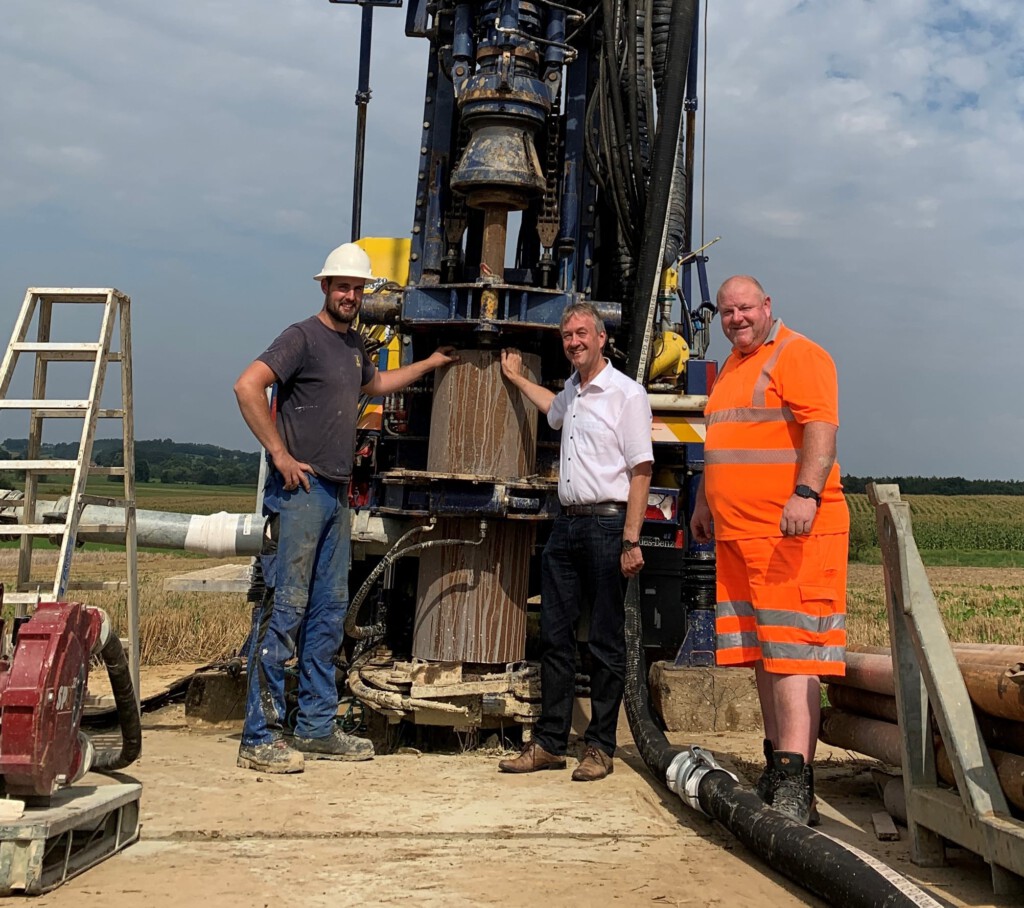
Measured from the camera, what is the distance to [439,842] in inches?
154

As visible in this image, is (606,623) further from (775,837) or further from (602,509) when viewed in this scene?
(775,837)

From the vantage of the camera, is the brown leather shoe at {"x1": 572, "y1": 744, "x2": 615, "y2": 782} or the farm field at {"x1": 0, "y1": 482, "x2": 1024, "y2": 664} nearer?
the brown leather shoe at {"x1": 572, "y1": 744, "x2": 615, "y2": 782}

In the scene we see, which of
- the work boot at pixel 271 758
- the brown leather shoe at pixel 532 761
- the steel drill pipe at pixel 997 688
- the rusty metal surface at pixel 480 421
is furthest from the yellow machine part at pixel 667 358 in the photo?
the steel drill pipe at pixel 997 688

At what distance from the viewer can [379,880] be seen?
3494 millimetres

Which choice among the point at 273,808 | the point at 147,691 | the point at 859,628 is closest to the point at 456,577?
the point at 273,808

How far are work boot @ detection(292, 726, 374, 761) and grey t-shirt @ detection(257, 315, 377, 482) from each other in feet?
3.79

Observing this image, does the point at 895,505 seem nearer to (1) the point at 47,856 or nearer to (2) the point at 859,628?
(1) the point at 47,856

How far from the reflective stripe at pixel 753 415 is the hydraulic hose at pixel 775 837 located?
1.11 m

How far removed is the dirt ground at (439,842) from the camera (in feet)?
11.1

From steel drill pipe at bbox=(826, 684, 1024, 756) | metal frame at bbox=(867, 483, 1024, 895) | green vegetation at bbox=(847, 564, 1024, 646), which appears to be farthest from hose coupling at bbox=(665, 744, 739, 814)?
green vegetation at bbox=(847, 564, 1024, 646)

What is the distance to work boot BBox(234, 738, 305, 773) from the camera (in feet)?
16.1

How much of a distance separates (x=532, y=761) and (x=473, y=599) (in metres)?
0.83

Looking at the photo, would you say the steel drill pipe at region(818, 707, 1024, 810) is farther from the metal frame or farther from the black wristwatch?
the black wristwatch

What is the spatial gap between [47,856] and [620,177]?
14.9 ft
